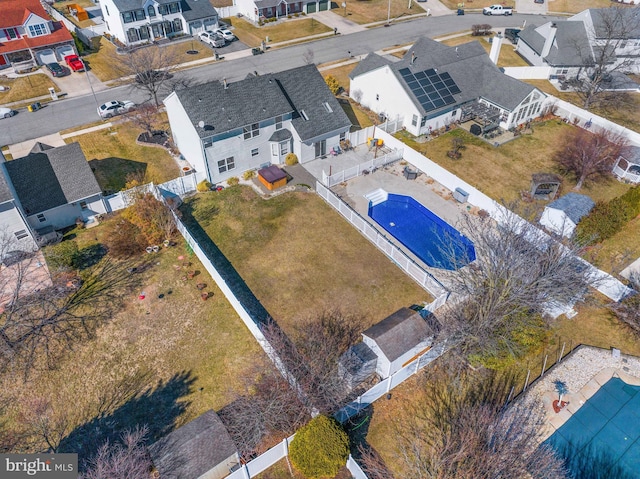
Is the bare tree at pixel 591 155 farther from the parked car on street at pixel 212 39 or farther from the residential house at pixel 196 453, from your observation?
the parked car on street at pixel 212 39

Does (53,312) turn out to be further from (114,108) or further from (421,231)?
(114,108)

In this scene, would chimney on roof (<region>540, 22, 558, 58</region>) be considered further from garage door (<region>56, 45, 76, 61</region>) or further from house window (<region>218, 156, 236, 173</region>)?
garage door (<region>56, 45, 76, 61</region>)

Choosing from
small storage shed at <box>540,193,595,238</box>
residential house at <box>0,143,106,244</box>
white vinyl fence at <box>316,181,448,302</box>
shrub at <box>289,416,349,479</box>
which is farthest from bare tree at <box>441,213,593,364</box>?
residential house at <box>0,143,106,244</box>

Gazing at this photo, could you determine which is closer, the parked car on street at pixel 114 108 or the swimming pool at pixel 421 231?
the swimming pool at pixel 421 231

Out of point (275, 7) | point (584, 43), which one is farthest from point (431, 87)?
point (275, 7)

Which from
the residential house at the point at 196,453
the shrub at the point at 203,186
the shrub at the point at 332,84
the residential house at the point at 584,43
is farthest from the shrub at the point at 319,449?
the residential house at the point at 584,43

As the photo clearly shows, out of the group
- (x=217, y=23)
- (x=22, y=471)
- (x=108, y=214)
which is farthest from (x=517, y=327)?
(x=217, y=23)
